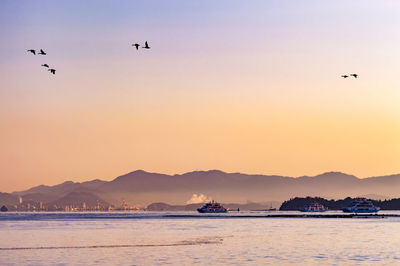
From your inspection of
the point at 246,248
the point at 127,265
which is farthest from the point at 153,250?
the point at 127,265

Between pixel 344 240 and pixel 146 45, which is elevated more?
pixel 146 45

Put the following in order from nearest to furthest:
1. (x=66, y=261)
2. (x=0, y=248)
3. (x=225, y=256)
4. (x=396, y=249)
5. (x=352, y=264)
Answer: (x=352, y=264)
(x=66, y=261)
(x=225, y=256)
(x=396, y=249)
(x=0, y=248)

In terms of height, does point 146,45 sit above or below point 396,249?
above

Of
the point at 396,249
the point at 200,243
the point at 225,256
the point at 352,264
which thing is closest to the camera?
the point at 352,264

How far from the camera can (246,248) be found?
296ft

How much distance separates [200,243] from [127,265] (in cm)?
3287

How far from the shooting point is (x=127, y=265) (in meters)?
68.4

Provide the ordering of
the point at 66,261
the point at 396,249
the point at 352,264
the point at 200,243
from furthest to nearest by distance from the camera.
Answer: the point at 200,243
the point at 396,249
the point at 66,261
the point at 352,264

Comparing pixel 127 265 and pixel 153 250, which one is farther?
pixel 153 250

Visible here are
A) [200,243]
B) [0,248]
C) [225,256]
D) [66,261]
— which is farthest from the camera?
[200,243]

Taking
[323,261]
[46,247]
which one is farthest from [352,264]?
[46,247]

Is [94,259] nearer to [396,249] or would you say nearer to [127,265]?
[127,265]

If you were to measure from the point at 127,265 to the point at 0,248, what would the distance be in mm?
31287

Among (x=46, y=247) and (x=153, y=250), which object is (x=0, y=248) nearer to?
(x=46, y=247)
